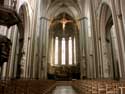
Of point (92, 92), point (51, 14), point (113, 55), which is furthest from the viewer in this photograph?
point (51, 14)

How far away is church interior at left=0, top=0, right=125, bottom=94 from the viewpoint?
8326 mm

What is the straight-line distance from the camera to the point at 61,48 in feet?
113

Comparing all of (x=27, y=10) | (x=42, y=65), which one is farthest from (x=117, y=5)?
(x=42, y=65)

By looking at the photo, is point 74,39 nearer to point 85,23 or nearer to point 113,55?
point 85,23

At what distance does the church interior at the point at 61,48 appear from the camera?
8326 mm

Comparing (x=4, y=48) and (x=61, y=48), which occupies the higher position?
(x=61, y=48)

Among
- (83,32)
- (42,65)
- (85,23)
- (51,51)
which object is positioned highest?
(85,23)

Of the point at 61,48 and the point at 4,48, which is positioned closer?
the point at 4,48

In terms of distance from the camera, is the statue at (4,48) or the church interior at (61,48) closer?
the church interior at (61,48)

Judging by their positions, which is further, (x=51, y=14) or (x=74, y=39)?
(x=74, y=39)

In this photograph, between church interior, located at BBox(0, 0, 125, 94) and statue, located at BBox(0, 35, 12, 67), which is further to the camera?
statue, located at BBox(0, 35, 12, 67)

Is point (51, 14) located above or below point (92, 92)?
above

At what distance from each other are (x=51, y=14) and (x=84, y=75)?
590 inches

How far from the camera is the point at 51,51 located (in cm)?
3338
